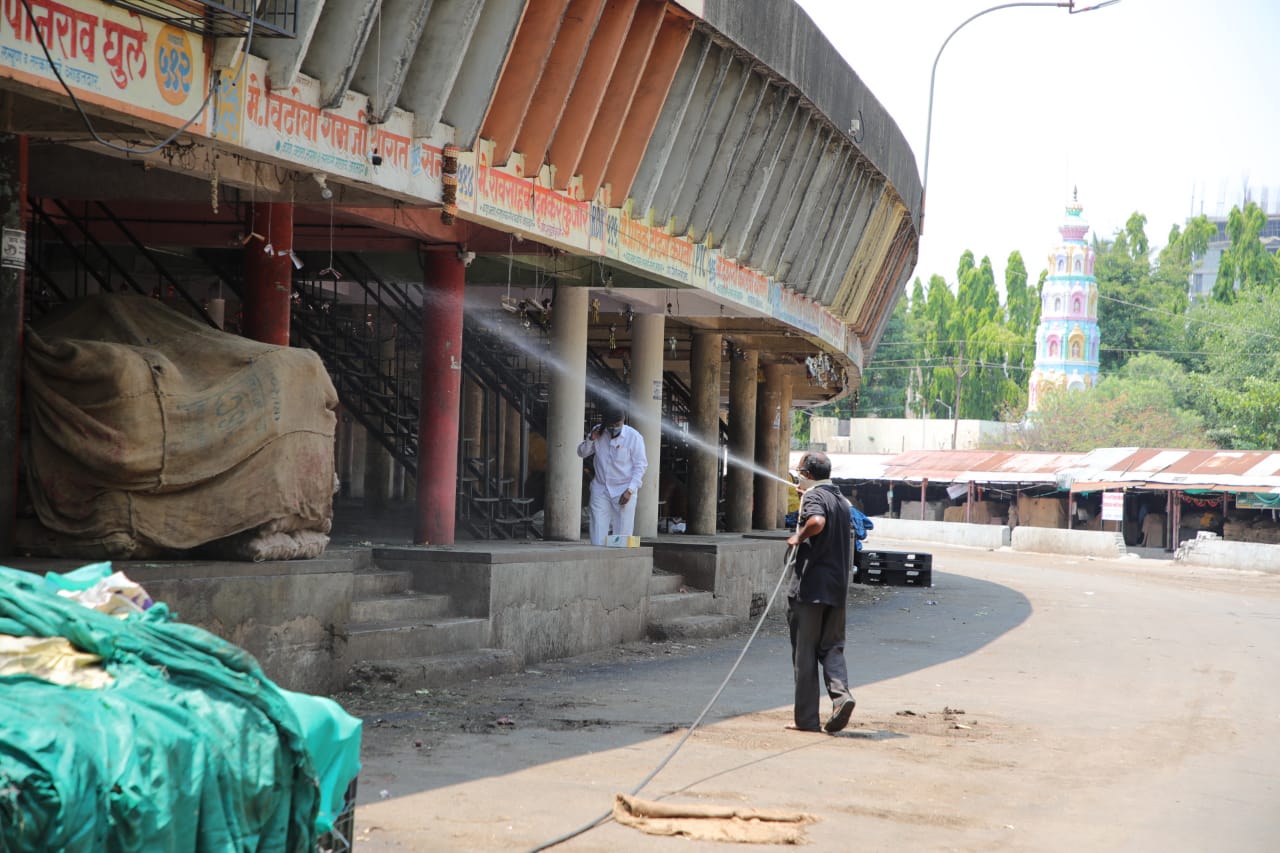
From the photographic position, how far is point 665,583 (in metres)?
17.6

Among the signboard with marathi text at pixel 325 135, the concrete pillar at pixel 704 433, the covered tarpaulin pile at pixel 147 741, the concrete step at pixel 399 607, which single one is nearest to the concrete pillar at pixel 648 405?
the concrete pillar at pixel 704 433

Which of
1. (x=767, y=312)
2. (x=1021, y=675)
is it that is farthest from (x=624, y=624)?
(x=767, y=312)

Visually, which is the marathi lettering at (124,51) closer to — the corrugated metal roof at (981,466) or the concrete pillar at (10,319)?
the concrete pillar at (10,319)

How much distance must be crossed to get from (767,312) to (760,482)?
25.7 feet

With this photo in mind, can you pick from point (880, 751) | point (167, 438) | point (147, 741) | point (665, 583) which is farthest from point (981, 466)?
point (147, 741)

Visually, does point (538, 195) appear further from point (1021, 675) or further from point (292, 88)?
point (1021, 675)

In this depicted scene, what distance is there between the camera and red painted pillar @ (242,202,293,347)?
1238 centimetres

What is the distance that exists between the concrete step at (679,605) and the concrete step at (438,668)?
143 inches

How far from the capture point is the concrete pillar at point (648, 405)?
20.2 metres

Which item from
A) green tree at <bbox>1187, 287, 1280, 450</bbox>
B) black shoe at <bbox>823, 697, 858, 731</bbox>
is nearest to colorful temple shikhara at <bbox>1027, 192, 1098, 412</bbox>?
green tree at <bbox>1187, 287, 1280, 450</bbox>

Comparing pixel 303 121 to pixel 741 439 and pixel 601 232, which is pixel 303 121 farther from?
pixel 741 439

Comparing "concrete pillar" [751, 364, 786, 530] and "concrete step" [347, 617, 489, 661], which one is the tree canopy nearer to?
"concrete pillar" [751, 364, 786, 530]

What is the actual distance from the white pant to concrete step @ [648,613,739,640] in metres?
1.22

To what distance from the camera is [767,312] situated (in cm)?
2058
